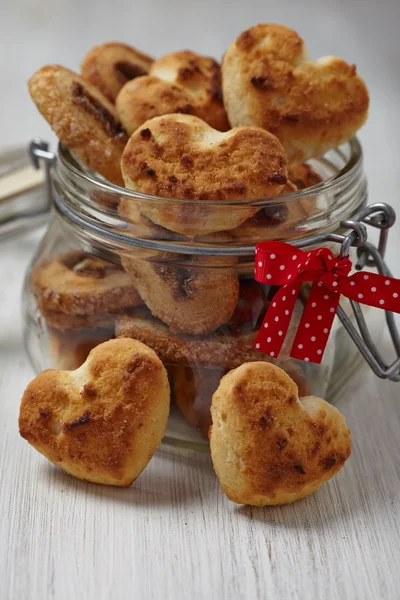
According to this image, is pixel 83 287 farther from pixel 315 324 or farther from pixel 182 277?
pixel 315 324

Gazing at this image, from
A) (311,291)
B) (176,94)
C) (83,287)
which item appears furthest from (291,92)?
(83,287)

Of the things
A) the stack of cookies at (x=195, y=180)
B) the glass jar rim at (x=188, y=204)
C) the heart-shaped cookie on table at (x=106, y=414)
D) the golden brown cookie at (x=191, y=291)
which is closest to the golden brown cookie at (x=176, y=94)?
the stack of cookies at (x=195, y=180)

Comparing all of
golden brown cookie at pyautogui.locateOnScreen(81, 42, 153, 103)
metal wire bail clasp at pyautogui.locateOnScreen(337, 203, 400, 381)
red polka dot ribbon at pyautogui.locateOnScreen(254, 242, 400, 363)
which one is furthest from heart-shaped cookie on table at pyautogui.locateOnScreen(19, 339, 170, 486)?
golden brown cookie at pyautogui.locateOnScreen(81, 42, 153, 103)

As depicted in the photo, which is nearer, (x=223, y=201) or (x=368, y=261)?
(x=223, y=201)

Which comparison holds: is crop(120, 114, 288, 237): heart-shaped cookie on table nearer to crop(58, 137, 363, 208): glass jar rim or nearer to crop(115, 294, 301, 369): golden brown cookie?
crop(58, 137, 363, 208): glass jar rim

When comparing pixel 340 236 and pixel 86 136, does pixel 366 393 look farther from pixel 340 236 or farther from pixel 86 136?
pixel 86 136
